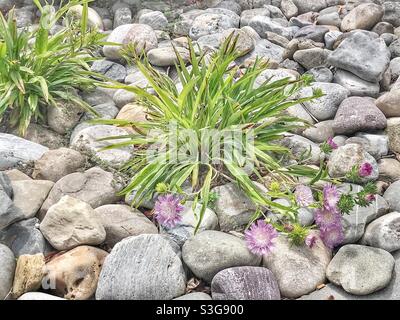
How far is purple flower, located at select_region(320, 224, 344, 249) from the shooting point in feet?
10.0

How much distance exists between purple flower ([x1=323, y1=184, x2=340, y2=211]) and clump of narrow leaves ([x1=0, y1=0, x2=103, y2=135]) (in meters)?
2.06

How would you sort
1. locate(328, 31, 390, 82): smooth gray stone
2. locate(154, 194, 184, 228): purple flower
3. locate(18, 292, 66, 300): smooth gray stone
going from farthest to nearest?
locate(328, 31, 390, 82): smooth gray stone
locate(154, 194, 184, 228): purple flower
locate(18, 292, 66, 300): smooth gray stone

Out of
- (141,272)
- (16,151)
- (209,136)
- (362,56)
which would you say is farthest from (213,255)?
(362,56)

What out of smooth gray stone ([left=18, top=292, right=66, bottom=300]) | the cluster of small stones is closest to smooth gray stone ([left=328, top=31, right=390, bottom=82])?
the cluster of small stones

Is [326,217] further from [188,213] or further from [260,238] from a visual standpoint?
[188,213]

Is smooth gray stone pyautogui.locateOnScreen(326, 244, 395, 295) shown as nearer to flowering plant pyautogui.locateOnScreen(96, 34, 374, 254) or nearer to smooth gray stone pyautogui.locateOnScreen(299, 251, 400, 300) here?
smooth gray stone pyautogui.locateOnScreen(299, 251, 400, 300)

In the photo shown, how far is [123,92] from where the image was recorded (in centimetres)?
451

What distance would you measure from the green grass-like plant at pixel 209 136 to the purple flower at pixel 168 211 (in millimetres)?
84

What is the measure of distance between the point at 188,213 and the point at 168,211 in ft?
0.51

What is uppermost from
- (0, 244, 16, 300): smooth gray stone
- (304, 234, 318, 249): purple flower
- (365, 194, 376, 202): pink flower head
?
(365, 194, 376, 202): pink flower head

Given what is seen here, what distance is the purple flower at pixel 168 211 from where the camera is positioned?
10.3 ft

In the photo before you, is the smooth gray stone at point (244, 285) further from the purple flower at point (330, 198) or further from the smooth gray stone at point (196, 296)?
the purple flower at point (330, 198)

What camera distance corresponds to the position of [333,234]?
3068 mm
